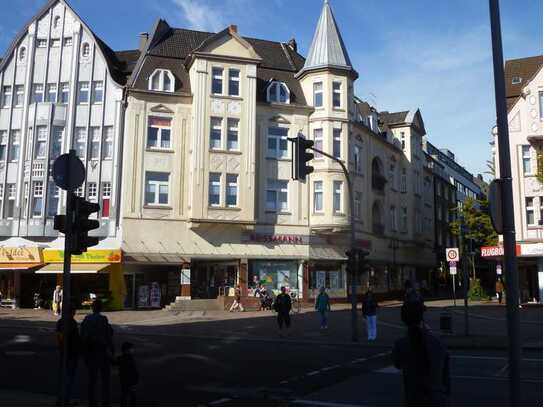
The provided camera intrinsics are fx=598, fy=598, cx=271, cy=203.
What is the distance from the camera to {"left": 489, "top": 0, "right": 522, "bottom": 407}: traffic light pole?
5.97 meters

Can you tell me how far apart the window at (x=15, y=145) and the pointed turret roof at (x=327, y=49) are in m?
18.4

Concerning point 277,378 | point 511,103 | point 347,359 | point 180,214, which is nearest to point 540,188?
point 511,103

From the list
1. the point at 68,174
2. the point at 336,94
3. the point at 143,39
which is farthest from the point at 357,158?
the point at 68,174

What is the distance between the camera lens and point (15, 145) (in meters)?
37.1

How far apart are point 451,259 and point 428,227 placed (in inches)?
1466

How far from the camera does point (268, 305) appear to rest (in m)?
33.5

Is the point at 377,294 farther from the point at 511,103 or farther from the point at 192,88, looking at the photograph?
the point at 192,88

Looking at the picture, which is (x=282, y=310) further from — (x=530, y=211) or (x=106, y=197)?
(x=530, y=211)

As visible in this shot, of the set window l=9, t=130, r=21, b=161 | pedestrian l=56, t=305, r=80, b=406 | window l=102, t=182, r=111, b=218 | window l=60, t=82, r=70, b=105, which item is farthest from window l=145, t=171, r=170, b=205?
pedestrian l=56, t=305, r=80, b=406

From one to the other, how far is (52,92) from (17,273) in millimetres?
11273

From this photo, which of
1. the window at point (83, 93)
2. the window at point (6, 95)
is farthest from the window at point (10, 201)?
the window at point (83, 93)

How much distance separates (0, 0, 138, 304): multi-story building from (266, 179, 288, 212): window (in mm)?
9195

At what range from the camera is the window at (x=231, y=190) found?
118 ft

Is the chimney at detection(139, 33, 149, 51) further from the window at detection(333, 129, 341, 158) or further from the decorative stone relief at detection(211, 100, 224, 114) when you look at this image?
the window at detection(333, 129, 341, 158)
